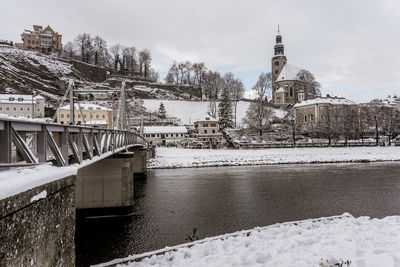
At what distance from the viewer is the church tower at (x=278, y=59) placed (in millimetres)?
119812

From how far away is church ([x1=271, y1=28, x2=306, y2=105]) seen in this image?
107 metres

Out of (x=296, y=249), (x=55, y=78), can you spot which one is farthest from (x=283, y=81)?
(x=296, y=249)

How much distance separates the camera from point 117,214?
640 inches

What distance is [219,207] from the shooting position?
1762cm

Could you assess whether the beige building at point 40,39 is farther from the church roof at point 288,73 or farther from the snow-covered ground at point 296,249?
the snow-covered ground at point 296,249

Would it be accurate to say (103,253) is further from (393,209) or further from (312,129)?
(312,129)

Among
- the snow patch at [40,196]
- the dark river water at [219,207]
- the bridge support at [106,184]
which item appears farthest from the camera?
the bridge support at [106,184]

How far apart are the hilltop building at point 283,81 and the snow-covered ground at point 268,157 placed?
54443mm

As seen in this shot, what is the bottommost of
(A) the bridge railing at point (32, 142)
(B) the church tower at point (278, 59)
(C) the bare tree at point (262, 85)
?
(A) the bridge railing at point (32, 142)

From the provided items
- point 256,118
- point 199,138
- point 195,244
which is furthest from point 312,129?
point 195,244

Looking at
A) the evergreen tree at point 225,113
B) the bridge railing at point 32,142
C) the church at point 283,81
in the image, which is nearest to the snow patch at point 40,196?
the bridge railing at point 32,142

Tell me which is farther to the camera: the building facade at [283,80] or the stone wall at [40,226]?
the building facade at [283,80]

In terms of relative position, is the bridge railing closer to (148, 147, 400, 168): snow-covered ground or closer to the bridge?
the bridge

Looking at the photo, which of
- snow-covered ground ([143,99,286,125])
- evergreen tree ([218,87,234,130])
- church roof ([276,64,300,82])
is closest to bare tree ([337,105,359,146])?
snow-covered ground ([143,99,286,125])
